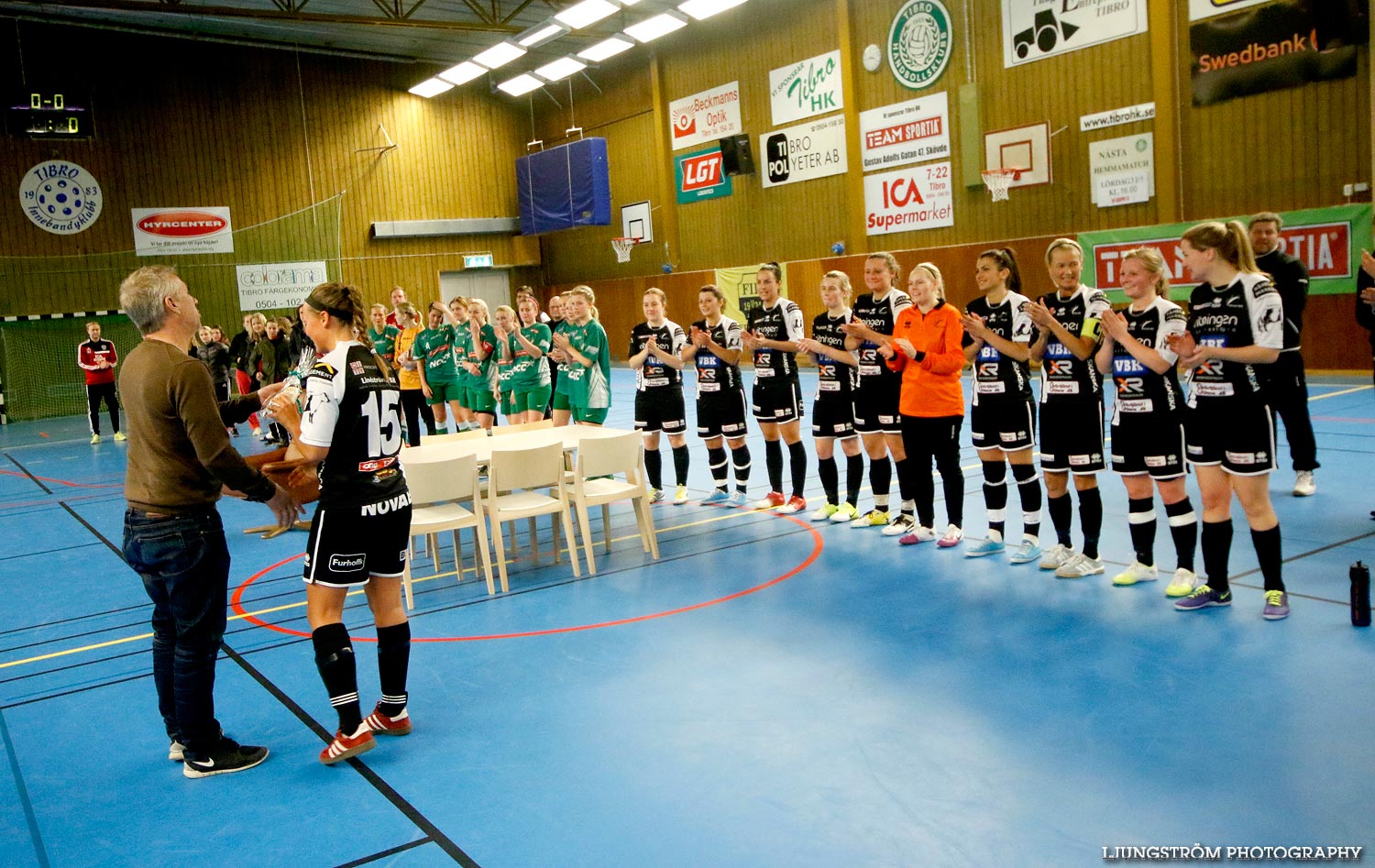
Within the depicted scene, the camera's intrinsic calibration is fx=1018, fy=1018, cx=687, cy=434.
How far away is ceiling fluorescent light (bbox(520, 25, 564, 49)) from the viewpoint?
19.0 metres

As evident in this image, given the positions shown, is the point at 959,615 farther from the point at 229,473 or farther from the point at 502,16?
the point at 502,16

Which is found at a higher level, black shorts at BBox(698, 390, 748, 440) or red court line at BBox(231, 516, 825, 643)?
black shorts at BBox(698, 390, 748, 440)

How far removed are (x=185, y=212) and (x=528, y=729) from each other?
71.9 feet

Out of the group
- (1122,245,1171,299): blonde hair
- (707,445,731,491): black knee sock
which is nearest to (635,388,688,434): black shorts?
(707,445,731,491): black knee sock

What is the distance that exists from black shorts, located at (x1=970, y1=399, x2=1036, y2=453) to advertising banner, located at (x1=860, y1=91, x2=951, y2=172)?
12.2 m

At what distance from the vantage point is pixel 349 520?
12.7 feet

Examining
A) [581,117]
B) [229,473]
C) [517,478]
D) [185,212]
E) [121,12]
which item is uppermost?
[121,12]

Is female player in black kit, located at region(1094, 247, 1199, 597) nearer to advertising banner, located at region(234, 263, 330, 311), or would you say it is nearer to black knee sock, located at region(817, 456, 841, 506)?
black knee sock, located at region(817, 456, 841, 506)

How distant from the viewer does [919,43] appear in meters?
17.1

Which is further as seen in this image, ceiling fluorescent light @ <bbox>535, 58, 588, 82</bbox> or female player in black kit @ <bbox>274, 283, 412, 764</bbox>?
ceiling fluorescent light @ <bbox>535, 58, 588, 82</bbox>

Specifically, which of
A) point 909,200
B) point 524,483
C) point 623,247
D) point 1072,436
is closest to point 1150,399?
point 1072,436

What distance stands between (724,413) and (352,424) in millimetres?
4588

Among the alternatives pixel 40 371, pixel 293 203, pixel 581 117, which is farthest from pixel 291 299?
pixel 581 117

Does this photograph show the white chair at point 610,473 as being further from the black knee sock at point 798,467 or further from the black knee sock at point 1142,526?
the black knee sock at point 1142,526
